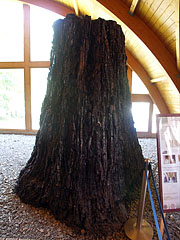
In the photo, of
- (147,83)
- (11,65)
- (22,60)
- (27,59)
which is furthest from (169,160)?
(11,65)

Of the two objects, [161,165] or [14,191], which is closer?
[161,165]

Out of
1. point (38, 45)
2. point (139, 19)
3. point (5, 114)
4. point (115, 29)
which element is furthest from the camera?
point (5, 114)

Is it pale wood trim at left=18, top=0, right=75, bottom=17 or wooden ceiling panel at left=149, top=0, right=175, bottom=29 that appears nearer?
wooden ceiling panel at left=149, top=0, right=175, bottom=29

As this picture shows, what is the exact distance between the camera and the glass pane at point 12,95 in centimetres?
460

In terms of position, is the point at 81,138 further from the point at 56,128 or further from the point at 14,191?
the point at 14,191

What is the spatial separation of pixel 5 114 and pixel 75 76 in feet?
14.5

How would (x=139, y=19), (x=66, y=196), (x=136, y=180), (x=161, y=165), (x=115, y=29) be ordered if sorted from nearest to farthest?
1. (x=161, y=165)
2. (x=66, y=196)
3. (x=115, y=29)
4. (x=136, y=180)
5. (x=139, y=19)

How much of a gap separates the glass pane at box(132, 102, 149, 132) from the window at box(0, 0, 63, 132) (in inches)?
118

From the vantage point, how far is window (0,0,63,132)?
14.3 ft

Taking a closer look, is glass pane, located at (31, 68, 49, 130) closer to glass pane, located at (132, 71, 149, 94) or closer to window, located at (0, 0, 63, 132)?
window, located at (0, 0, 63, 132)

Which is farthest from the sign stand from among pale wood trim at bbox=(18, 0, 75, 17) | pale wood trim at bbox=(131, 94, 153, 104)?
pale wood trim at bbox=(18, 0, 75, 17)

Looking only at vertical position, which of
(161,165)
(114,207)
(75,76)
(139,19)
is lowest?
(114,207)

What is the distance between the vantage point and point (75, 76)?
49.0 inches

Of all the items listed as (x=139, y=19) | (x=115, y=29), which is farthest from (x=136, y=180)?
(x=139, y=19)
